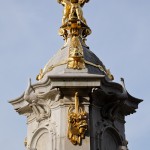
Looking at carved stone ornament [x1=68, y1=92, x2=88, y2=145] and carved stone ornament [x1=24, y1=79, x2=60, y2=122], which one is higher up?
carved stone ornament [x1=24, y1=79, x2=60, y2=122]

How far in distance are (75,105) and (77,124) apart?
25.2 inches

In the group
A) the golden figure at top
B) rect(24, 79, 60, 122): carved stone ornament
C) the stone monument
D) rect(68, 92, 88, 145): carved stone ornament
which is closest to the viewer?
rect(68, 92, 88, 145): carved stone ornament

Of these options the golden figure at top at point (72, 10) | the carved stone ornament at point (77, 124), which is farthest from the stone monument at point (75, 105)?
the golden figure at top at point (72, 10)

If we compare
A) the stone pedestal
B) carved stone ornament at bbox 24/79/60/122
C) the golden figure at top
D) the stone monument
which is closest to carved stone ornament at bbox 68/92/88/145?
the stone monument

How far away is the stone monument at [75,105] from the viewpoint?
17.2 m

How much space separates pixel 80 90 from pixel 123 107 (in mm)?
2117

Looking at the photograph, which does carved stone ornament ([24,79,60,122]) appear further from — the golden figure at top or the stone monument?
the golden figure at top

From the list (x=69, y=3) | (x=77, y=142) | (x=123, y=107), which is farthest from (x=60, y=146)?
(x=69, y=3)

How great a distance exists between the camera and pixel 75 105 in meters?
17.3

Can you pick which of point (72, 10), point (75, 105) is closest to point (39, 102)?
point (75, 105)

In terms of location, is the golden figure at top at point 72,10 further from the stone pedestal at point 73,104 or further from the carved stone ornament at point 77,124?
the carved stone ornament at point 77,124

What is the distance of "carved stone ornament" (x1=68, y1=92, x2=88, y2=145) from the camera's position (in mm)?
16953

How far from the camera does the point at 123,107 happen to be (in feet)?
61.6

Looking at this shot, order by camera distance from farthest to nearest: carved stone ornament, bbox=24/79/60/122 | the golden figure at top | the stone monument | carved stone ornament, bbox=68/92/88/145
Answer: the golden figure at top → carved stone ornament, bbox=24/79/60/122 → the stone monument → carved stone ornament, bbox=68/92/88/145
